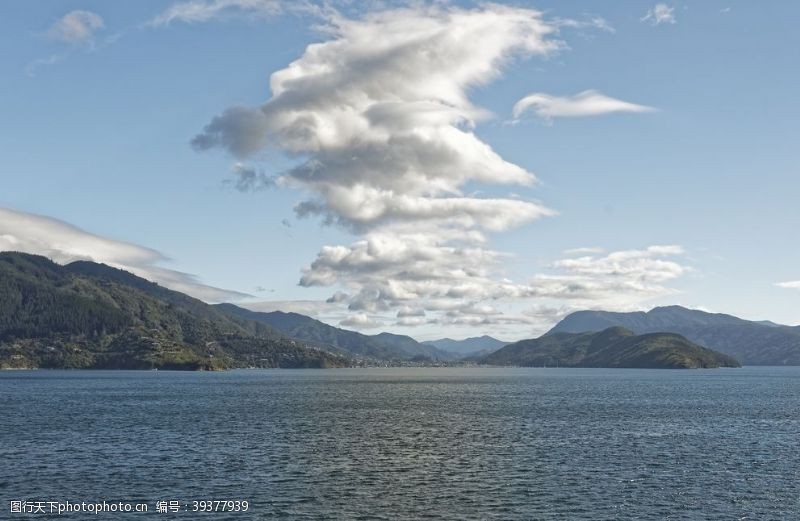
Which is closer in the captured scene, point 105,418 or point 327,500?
point 327,500

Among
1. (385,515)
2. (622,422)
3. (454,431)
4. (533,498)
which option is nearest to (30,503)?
(385,515)

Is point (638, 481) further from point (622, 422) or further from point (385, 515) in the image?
point (622, 422)

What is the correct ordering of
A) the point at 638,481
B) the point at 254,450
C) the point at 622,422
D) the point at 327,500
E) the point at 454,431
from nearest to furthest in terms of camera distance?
the point at 327,500 < the point at 638,481 < the point at 254,450 < the point at 454,431 < the point at 622,422

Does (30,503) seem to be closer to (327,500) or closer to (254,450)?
(327,500)

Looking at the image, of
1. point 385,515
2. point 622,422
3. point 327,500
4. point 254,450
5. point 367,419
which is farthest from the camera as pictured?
point 367,419

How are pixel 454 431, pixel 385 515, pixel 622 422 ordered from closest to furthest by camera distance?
pixel 385 515
pixel 454 431
pixel 622 422

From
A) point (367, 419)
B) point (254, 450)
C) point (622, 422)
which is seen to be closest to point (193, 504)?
point (254, 450)

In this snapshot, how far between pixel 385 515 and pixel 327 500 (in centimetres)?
1009

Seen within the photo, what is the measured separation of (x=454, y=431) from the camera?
153250mm

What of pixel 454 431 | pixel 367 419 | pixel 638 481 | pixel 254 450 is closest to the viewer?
pixel 638 481

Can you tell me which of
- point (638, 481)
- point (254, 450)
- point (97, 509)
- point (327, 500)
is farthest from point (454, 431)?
point (97, 509)

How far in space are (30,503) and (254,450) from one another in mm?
45104

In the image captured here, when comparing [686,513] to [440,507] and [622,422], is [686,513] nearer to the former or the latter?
[440,507]

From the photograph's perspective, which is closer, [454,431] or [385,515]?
[385,515]
